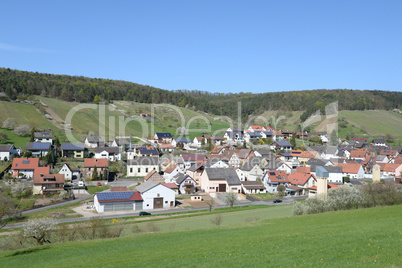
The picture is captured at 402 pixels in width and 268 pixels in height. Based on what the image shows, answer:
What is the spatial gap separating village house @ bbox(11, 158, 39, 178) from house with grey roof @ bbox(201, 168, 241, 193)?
29392mm

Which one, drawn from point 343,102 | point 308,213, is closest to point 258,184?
point 308,213

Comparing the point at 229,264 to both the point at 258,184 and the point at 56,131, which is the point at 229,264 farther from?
the point at 56,131

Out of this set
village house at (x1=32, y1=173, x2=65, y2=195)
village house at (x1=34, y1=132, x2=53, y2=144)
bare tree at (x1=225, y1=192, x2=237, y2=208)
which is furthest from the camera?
village house at (x1=34, y1=132, x2=53, y2=144)

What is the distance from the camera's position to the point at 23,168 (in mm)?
54875

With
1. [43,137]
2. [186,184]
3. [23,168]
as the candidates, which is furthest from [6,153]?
[186,184]

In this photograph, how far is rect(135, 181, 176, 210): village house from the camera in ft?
142

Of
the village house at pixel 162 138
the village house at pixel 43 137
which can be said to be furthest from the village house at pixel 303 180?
the village house at pixel 43 137

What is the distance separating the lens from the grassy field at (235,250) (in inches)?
509

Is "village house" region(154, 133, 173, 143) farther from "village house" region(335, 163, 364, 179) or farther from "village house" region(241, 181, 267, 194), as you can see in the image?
"village house" region(335, 163, 364, 179)

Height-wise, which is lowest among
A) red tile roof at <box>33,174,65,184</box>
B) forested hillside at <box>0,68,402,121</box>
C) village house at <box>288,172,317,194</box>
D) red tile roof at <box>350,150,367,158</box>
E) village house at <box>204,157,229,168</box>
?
village house at <box>288,172,317,194</box>

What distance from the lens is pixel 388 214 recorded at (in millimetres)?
24359

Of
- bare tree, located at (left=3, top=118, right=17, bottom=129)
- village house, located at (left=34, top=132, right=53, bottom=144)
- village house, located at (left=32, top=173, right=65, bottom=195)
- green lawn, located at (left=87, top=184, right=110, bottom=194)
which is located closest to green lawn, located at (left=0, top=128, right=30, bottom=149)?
bare tree, located at (left=3, top=118, right=17, bottom=129)

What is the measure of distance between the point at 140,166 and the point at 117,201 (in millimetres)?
21405

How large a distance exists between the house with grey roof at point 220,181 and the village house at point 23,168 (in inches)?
1157
